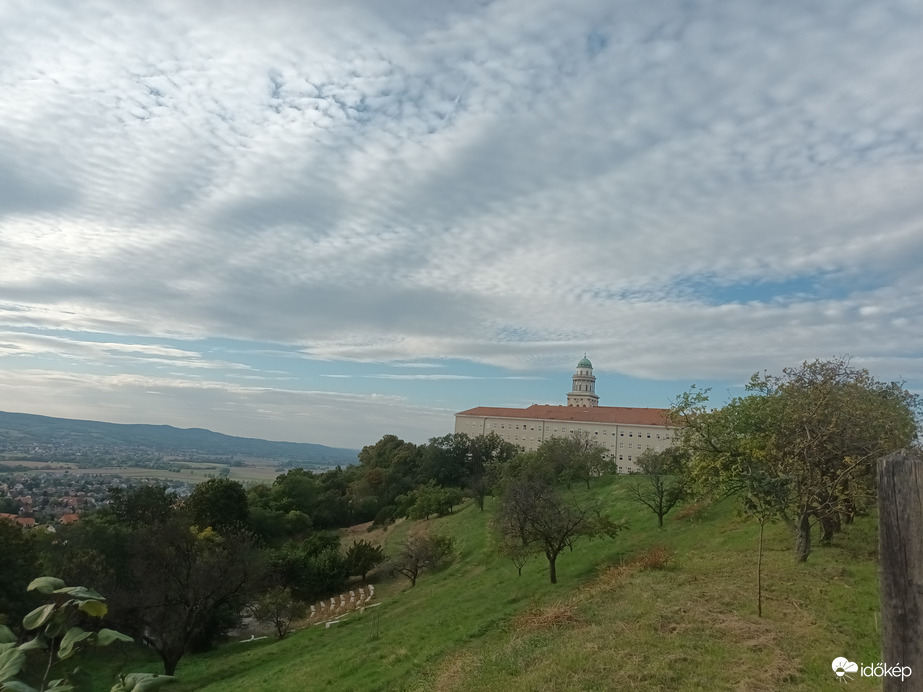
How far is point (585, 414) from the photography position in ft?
332

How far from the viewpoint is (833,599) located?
11.9 meters

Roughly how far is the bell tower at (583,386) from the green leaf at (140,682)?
116168 millimetres

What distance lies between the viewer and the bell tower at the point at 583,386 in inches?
4542

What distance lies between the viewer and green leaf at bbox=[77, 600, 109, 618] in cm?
211

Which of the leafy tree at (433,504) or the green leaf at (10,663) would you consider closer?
the green leaf at (10,663)

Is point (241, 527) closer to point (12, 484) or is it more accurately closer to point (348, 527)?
point (348, 527)

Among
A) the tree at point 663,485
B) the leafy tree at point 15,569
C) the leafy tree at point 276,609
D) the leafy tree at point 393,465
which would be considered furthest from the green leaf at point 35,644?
the leafy tree at point 393,465

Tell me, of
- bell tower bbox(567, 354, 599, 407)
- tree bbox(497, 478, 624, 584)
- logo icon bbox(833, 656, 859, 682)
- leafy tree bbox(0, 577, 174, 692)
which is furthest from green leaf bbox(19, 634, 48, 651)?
bell tower bbox(567, 354, 599, 407)

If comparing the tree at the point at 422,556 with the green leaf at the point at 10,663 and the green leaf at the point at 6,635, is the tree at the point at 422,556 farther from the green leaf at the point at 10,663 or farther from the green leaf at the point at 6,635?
the green leaf at the point at 10,663

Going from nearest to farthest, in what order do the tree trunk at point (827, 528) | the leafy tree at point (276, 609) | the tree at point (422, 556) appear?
1. the tree trunk at point (827, 528)
2. the leafy tree at point (276, 609)
3. the tree at point (422, 556)

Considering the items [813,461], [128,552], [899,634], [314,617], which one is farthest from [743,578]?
[128,552]

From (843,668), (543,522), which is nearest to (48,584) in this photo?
(843,668)

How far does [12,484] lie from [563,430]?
83960mm

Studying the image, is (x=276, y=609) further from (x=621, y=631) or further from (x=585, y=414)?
(x=585, y=414)
